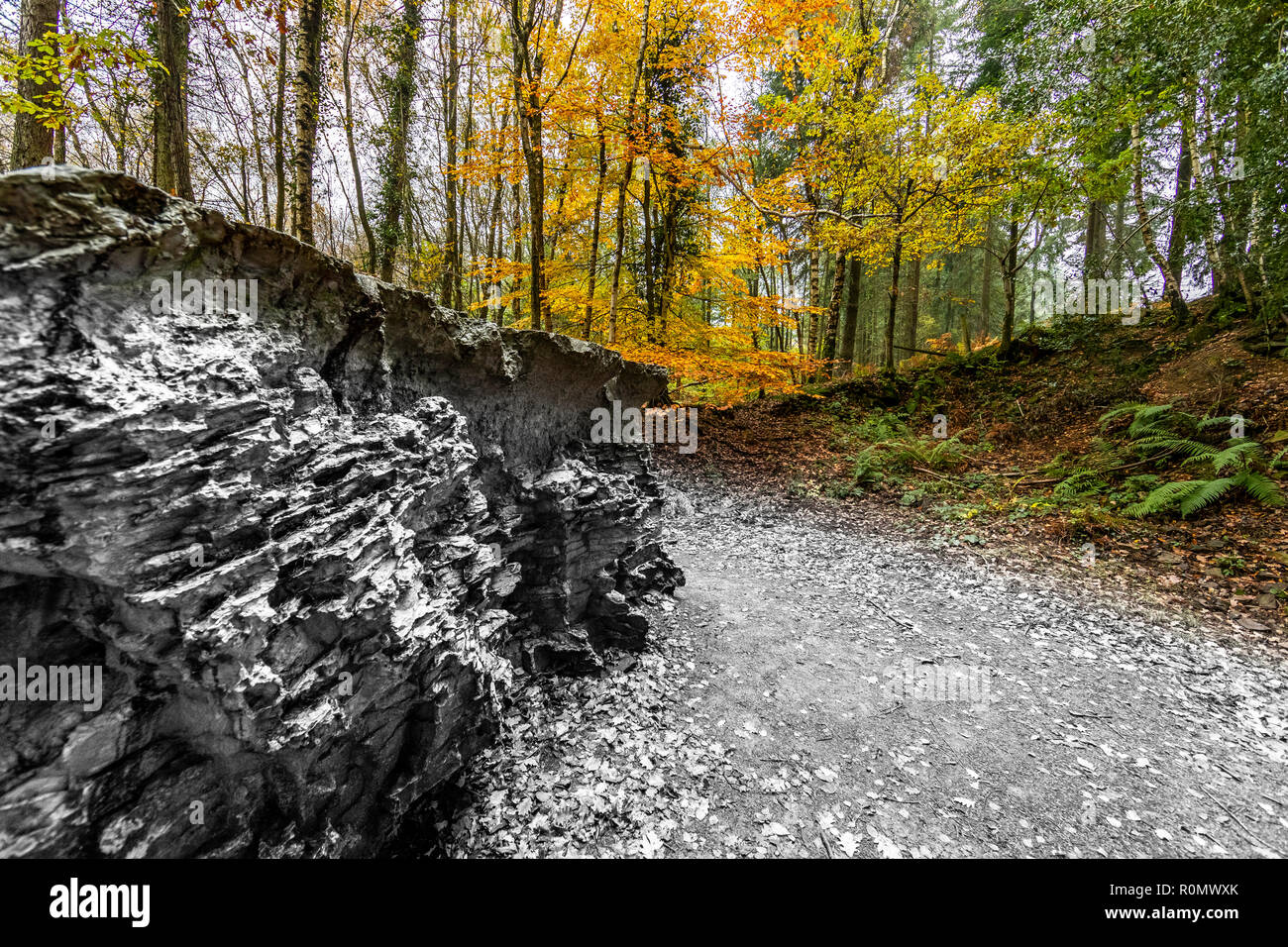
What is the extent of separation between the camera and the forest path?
300 centimetres

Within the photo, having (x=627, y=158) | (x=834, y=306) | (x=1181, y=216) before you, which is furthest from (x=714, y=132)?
(x=1181, y=216)

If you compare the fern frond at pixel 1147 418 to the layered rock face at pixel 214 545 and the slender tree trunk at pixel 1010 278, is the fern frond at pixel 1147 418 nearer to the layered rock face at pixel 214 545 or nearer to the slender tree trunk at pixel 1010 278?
the slender tree trunk at pixel 1010 278

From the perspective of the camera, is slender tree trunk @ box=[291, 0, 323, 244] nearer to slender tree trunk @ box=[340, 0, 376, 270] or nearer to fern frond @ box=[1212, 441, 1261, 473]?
slender tree trunk @ box=[340, 0, 376, 270]

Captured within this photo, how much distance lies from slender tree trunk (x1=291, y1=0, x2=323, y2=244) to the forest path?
20.9 feet

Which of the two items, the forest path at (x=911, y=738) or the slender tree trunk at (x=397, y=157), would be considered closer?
the forest path at (x=911, y=738)

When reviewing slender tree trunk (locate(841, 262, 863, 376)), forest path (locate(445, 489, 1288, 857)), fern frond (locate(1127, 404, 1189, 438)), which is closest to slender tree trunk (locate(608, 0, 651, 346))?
forest path (locate(445, 489, 1288, 857))

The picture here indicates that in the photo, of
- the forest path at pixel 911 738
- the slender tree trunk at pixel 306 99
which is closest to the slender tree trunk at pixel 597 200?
the slender tree trunk at pixel 306 99

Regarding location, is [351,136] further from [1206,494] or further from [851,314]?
[1206,494]

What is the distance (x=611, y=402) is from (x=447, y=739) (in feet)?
12.8

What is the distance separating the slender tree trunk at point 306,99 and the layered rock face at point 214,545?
3940mm

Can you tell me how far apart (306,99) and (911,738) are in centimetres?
941

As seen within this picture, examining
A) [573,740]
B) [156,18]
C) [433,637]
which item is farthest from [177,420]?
[156,18]

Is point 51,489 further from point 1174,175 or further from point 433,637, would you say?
point 1174,175

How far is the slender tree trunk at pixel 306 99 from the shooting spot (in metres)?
5.48
